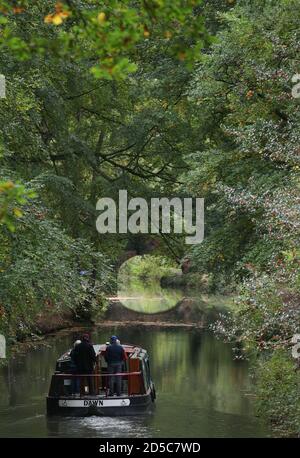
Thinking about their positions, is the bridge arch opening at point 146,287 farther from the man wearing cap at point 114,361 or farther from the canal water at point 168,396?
the man wearing cap at point 114,361

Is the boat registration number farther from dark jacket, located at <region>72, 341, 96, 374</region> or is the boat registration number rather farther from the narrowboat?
dark jacket, located at <region>72, 341, 96, 374</region>

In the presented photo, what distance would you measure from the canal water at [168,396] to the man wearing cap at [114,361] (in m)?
1.01

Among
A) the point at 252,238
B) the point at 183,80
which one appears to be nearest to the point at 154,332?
the point at 183,80

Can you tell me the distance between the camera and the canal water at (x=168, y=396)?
55.5ft

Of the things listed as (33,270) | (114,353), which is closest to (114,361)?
(114,353)

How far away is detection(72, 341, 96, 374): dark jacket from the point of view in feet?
63.1

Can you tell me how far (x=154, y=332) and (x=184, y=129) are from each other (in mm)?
10229

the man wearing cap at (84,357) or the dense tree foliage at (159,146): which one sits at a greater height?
the dense tree foliage at (159,146)

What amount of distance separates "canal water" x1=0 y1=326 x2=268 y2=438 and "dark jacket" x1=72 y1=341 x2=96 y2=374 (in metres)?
1.36

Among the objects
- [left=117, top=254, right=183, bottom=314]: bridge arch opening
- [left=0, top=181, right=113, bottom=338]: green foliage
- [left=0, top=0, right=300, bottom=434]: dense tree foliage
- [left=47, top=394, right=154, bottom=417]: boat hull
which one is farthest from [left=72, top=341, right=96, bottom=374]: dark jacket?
[left=117, top=254, right=183, bottom=314]: bridge arch opening

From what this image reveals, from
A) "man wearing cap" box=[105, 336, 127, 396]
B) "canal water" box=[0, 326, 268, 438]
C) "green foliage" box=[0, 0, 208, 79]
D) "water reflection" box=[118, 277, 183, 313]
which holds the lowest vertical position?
"canal water" box=[0, 326, 268, 438]

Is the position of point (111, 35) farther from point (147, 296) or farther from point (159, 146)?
point (147, 296)

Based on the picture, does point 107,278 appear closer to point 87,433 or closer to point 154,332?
point 87,433

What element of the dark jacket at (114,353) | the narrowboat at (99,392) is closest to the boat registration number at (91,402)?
the narrowboat at (99,392)
